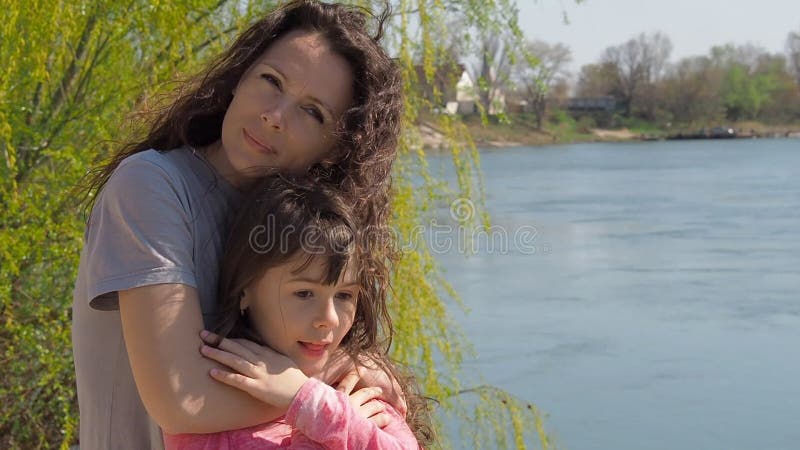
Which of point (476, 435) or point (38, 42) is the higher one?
point (38, 42)

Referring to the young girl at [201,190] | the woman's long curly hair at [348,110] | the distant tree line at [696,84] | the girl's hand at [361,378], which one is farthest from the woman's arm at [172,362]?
the distant tree line at [696,84]

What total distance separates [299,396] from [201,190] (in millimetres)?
354

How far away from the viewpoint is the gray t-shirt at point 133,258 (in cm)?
150

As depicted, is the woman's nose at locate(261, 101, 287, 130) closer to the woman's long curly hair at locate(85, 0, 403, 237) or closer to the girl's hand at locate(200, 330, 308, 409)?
the woman's long curly hair at locate(85, 0, 403, 237)

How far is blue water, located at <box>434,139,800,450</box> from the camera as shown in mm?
6184

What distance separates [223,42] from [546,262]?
6238mm

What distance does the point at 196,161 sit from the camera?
1.69 m

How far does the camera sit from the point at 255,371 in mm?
1523

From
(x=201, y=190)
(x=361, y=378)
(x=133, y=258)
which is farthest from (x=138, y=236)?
(x=361, y=378)

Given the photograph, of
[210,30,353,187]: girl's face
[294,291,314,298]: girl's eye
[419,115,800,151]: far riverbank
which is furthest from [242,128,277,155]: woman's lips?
[419,115,800,151]: far riverbank

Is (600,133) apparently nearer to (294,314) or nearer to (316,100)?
(316,100)

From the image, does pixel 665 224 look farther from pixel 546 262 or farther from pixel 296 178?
pixel 296 178

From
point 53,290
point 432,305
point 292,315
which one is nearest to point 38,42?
point 53,290

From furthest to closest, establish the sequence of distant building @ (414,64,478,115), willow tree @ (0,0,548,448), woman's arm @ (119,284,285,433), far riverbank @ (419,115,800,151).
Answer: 1. far riverbank @ (419,115,800,151)
2. distant building @ (414,64,478,115)
3. willow tree @ (0,0,548,448)
4. woman's arm @ (119,284,285,433)
